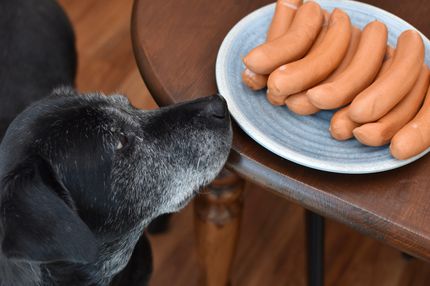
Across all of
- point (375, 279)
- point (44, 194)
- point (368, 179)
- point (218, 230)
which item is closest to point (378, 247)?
point (375, 279)

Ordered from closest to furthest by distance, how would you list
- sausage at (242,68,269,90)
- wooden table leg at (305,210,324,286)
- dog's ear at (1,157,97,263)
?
dog's ear at (1,157,97,263) → sausage at (242,68,269,90) → wooden table leg at (305,210,324,286)

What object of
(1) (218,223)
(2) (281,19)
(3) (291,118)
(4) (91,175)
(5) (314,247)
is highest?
(2) (281,19)

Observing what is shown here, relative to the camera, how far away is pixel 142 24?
105cm

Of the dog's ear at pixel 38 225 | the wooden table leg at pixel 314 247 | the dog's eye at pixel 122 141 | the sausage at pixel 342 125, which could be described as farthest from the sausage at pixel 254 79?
the wooden table leg at pixel 314 247

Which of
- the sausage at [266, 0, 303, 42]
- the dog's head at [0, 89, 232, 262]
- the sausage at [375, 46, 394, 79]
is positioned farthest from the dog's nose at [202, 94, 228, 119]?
the sausage at [375, 46, 394, 79]

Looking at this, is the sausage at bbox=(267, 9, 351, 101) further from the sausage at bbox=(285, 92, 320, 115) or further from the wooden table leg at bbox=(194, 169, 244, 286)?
the wooden table leg at bbox=(194, 169, 244, 286)

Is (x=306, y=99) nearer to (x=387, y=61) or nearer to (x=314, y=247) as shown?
(x=387, y=61)

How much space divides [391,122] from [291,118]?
0.16 m

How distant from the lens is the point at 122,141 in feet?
3.29

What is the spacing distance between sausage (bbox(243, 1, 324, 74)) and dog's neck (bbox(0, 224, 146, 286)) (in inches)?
16.1

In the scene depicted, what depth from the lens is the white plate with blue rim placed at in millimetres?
851

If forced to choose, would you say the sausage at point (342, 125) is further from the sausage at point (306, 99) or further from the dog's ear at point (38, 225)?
the dog's ear at point (38, 225)

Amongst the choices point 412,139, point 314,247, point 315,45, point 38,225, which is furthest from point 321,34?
point 314,247

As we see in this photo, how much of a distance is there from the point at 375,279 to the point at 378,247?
0.11 meters
